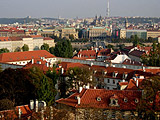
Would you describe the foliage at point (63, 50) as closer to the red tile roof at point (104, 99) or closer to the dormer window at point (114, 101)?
the red tile roof at point (104, 99)

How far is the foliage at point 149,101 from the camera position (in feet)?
69.2

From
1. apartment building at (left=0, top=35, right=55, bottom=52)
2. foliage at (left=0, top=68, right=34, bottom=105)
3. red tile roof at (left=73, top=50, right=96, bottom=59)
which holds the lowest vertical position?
apartment building at (left=0, top=35, right=55, bottom=52)

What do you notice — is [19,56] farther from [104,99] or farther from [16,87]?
[104,99]

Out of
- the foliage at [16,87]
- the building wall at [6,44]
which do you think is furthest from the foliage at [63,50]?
the building wall at [6,44]

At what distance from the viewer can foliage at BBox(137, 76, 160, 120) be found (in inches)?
830

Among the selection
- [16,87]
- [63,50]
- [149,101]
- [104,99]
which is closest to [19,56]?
[63,50]

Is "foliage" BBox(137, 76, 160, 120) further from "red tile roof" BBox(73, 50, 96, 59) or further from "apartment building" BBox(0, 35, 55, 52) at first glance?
"apartment building" BBox(0, 35, 55, 52)

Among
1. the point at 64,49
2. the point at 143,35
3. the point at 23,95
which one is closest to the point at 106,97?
the point at 23,95

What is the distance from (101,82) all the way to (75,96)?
1334 cm

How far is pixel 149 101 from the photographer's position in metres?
22.2

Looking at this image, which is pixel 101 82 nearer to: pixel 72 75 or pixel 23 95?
pixel 72 75

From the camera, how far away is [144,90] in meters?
22.7

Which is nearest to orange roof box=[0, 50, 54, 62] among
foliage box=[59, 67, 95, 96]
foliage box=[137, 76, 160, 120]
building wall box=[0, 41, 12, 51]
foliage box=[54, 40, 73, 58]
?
foliage box=[54, 40, 73, 58]

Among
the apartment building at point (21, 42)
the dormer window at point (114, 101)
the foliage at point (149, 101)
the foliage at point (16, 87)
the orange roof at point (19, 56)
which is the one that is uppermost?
the foliage at point (149, 101)
